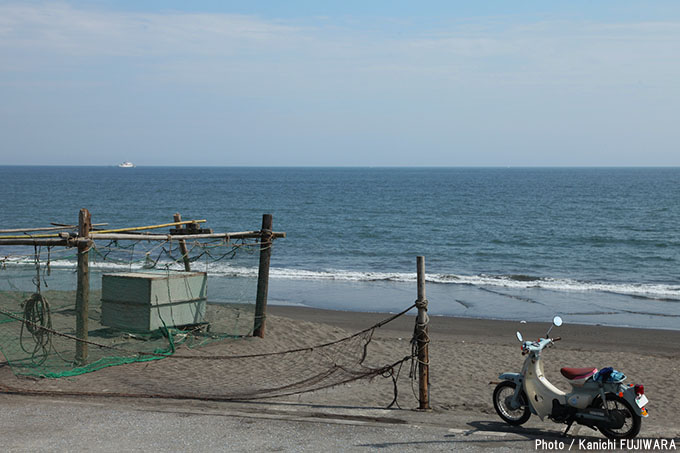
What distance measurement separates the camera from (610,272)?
30203 mm

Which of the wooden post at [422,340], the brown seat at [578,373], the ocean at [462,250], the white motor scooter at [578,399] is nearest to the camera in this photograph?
the white motor scooter at [578,399]

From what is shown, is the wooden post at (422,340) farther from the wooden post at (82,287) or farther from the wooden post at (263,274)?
the wooden post at (82,287)

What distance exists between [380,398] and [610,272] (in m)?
23.1

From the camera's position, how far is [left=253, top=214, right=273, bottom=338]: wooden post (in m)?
13.7

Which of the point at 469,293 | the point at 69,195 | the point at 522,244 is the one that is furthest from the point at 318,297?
the point at 69,195

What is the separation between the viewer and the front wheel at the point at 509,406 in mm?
8266

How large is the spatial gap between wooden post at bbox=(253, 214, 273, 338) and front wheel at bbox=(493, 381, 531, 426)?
6415 mm

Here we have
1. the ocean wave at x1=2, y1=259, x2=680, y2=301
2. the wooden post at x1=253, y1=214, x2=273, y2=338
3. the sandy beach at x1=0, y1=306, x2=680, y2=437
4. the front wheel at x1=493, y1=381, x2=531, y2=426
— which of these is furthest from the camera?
the ocean wave at x1=2, y1=259, x2=680, y2=301

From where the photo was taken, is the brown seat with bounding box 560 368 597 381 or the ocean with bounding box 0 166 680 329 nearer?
the brown seat with bounding box 560 368 597 381

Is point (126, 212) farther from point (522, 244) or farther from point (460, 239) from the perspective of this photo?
point (522, 244)

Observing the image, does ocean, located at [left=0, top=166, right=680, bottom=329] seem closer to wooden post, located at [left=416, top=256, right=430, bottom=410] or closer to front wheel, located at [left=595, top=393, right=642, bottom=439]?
wooden post, located at [left=416, top=256, right=430, bottom=410]

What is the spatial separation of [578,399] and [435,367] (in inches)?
191

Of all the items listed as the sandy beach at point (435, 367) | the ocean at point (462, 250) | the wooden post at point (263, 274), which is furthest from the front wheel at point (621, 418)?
the ocean at point (462, 250)

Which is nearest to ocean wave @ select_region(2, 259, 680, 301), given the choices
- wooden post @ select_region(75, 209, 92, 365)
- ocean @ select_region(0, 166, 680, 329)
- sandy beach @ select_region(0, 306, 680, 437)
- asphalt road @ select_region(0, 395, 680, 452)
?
ocean @ select_region(0, 166, 680, 329)
